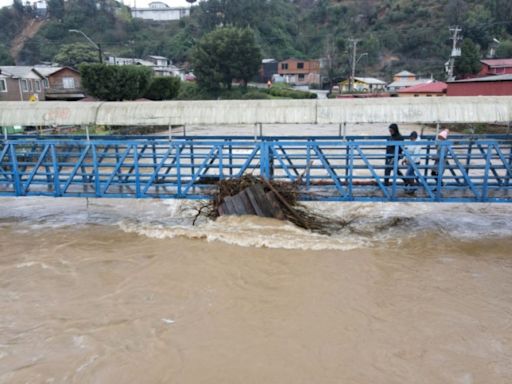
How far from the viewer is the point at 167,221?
10.7 metres

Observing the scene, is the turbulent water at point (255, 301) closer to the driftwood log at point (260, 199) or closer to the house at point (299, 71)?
the driftwood log at point (260, 199)

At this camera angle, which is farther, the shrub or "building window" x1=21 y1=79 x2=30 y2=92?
the shrub

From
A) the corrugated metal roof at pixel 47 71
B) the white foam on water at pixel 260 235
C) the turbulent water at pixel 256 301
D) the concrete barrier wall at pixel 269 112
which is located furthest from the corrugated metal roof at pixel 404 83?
the white foam on water at pixel 260 235

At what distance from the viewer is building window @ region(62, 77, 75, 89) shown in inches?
1742

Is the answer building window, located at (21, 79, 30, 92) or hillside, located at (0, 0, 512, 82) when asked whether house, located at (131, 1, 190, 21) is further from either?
building window, located at (21, 79, 30, 92)

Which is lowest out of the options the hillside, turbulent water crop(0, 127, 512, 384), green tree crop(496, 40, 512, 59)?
turbulent water crop(0, 127, 512, 384)

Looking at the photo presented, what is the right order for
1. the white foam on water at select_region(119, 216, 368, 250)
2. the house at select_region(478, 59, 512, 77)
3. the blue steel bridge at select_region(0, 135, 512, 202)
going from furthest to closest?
the house at select_region(478, 59, 512, 77)
the white foam on water at select_region(119, 216, 368, 250)
the blue steel bridge at select_region(0, 135, 512, 202)

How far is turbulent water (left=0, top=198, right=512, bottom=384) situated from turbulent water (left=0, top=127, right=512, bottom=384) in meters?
0.02

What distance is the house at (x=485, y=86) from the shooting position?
26.6m

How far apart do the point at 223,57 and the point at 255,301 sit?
4989 cm

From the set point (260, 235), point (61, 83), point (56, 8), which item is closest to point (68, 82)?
point (61, 83)

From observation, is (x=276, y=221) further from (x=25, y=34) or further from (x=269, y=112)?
(x=25, y=34)

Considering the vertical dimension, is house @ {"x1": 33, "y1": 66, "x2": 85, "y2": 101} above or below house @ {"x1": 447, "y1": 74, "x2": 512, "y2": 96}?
above

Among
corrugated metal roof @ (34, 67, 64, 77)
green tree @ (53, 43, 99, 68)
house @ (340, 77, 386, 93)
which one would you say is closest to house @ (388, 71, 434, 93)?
house @ (340, 77, 386, 93)
